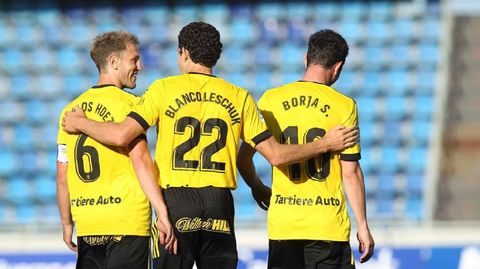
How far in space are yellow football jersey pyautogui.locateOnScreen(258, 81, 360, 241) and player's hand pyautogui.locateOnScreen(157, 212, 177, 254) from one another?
0.61 meters

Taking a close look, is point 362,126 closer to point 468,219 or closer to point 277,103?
point 468,219

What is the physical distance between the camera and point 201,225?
→ 16.1 feet

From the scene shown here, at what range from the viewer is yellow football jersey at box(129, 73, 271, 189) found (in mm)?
4895

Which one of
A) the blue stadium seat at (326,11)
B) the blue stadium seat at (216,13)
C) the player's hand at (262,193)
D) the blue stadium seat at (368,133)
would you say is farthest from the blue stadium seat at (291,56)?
the player's hand at (262,193)

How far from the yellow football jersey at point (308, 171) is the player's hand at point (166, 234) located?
0.61 m

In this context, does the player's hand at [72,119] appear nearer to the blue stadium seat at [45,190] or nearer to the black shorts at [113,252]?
the black shorts at [113,252]

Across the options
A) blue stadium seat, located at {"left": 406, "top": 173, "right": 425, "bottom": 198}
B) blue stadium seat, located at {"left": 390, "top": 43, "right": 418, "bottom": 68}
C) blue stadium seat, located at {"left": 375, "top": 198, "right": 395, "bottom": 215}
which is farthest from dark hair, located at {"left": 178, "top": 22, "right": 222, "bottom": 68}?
blue stadium seat, located at {"left": 390, "top": 43, "right": 418, "bottom": 68}

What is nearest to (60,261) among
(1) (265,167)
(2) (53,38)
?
(1) (265,167)

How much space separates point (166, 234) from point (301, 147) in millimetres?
863

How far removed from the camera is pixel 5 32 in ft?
45.0

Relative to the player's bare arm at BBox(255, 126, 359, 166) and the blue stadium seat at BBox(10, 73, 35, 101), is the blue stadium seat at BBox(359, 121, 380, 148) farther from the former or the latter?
the player's bare arm at BBox(255, 126, 359, 166)

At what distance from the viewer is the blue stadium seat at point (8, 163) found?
13219 millimetres

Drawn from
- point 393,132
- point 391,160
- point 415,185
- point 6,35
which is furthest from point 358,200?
point 6,35

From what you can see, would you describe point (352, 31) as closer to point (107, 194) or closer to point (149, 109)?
point (107, 194)
